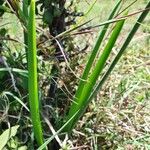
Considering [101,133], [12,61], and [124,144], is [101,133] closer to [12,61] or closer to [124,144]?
[124,144]

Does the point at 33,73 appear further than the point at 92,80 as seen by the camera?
No

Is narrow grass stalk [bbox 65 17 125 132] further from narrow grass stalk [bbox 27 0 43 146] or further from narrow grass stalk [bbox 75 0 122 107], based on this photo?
narrow grass stalk [bbox 27 0 43 146]

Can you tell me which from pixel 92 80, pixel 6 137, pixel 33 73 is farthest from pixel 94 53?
pixel 6 137

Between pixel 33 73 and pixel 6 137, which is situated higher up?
pixel 33 73

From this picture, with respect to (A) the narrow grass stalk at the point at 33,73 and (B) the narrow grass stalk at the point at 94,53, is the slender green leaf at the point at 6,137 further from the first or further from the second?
(B) the narrow grass stalk at the point at 94,53

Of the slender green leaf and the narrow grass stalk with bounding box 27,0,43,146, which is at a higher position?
the narrow grass stalk with bounding box 27,0,43,146

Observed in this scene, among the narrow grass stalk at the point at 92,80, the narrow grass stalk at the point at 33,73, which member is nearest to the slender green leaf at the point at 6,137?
the narrow grass stalk at the point at 33,73

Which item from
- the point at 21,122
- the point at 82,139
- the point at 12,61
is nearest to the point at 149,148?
the point at 82,139

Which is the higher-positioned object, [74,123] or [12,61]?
[12,61]

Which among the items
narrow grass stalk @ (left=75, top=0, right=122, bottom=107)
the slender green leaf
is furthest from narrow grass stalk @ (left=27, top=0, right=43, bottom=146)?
narrow grass stalk @ (left=75, top=0, right=122, bottom=107)

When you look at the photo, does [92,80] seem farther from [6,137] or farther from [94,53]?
[6,137]

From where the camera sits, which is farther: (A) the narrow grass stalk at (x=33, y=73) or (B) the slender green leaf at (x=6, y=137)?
(B) the slender green leaf at (x=6, y=137)
